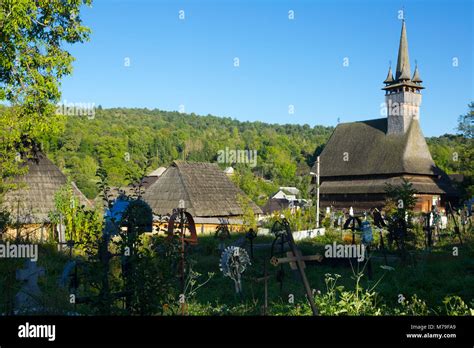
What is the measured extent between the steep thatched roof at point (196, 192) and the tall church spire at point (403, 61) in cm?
2565

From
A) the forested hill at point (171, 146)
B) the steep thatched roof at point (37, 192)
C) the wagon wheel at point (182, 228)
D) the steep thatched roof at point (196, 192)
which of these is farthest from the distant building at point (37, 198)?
the wagon wheel at point (182, 228)

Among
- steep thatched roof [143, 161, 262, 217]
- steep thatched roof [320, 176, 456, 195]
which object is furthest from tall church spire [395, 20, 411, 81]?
steep thatched roof [143, 161, 262, 217]

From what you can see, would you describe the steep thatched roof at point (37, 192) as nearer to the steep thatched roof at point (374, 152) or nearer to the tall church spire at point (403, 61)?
the steep thatched roof at point (374, 152)

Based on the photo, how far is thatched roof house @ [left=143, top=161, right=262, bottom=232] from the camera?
2450 cm

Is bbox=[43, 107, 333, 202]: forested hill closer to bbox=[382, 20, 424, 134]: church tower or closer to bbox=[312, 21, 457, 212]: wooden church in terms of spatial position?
bbox=[312, 21, 457, 212]: wooden church

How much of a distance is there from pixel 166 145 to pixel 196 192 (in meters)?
9.73

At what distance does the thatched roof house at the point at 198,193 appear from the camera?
80.4 feet

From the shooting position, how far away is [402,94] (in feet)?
148

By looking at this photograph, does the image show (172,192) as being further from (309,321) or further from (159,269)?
(309,321)

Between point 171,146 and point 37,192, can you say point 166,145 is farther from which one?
point 37,192

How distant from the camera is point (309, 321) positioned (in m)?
4.46

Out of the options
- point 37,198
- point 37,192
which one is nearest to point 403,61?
point 37,192

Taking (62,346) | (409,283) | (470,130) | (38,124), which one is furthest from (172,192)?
(470,130)

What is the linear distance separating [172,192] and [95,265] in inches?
760
